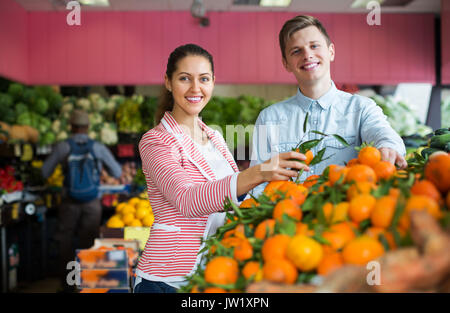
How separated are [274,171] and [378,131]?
23.6 inches

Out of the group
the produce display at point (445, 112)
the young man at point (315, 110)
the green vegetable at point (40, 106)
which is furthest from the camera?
the produce display at point (445, 112)

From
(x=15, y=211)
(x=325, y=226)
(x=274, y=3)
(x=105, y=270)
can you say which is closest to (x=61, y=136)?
(x=15, y=211)

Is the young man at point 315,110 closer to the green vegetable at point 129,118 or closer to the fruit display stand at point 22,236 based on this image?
the fruit display stand at point 22,236

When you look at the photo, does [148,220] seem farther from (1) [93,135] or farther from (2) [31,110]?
(2) [31,110]

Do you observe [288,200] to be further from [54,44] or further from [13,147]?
[54,44]

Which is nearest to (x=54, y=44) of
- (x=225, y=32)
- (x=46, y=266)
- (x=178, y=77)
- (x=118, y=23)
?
(x=118, y=23)

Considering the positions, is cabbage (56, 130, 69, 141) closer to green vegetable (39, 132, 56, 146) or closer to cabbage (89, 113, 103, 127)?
green vegetable (39, 132, 56, 146)

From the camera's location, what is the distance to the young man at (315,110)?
5.42ft

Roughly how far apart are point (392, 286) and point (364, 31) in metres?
5.72

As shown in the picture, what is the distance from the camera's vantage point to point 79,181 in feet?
12.6

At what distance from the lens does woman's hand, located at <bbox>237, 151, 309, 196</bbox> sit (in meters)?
1.06

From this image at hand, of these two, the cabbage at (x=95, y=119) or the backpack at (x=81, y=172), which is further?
the cabbage at (x=95, y=119)

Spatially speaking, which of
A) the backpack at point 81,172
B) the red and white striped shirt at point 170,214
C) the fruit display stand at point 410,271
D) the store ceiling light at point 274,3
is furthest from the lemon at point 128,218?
the store ceiling light at point 274,3

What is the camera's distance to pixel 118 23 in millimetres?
5625
